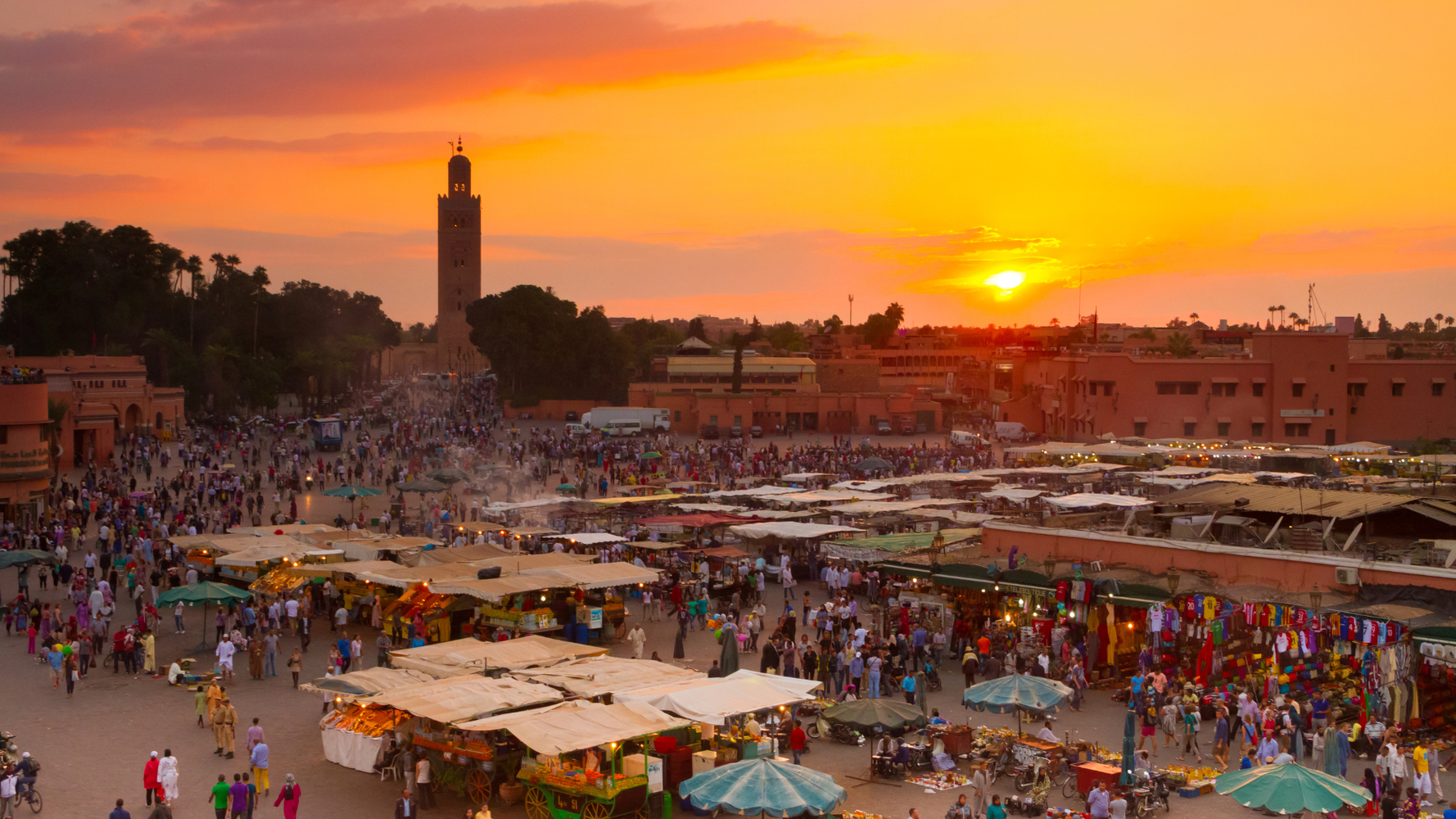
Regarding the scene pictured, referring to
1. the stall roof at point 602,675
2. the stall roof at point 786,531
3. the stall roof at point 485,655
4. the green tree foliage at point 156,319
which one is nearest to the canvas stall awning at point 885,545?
the stall roof at point 786,531

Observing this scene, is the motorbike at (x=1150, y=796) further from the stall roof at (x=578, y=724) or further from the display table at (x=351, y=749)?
the display table at (x=351, y=749)

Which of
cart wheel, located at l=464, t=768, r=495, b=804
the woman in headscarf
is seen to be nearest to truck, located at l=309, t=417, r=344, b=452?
the woman in headscarf

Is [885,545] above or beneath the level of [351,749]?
above

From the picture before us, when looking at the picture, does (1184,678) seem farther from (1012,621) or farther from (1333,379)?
(1333,379)

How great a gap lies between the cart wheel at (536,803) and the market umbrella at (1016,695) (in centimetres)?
533

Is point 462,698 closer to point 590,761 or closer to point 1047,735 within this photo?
point 590,761

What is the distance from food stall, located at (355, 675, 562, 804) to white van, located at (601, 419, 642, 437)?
157 ft

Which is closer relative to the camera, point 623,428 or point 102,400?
point 102,400

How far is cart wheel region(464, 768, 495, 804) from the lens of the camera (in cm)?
1397

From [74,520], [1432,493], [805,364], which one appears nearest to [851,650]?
[1432,493]

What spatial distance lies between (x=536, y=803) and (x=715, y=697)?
2339 mm

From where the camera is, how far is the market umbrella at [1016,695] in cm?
1504

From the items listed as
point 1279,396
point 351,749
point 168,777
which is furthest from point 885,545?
point 1279,396

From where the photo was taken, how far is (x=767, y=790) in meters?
12.2
